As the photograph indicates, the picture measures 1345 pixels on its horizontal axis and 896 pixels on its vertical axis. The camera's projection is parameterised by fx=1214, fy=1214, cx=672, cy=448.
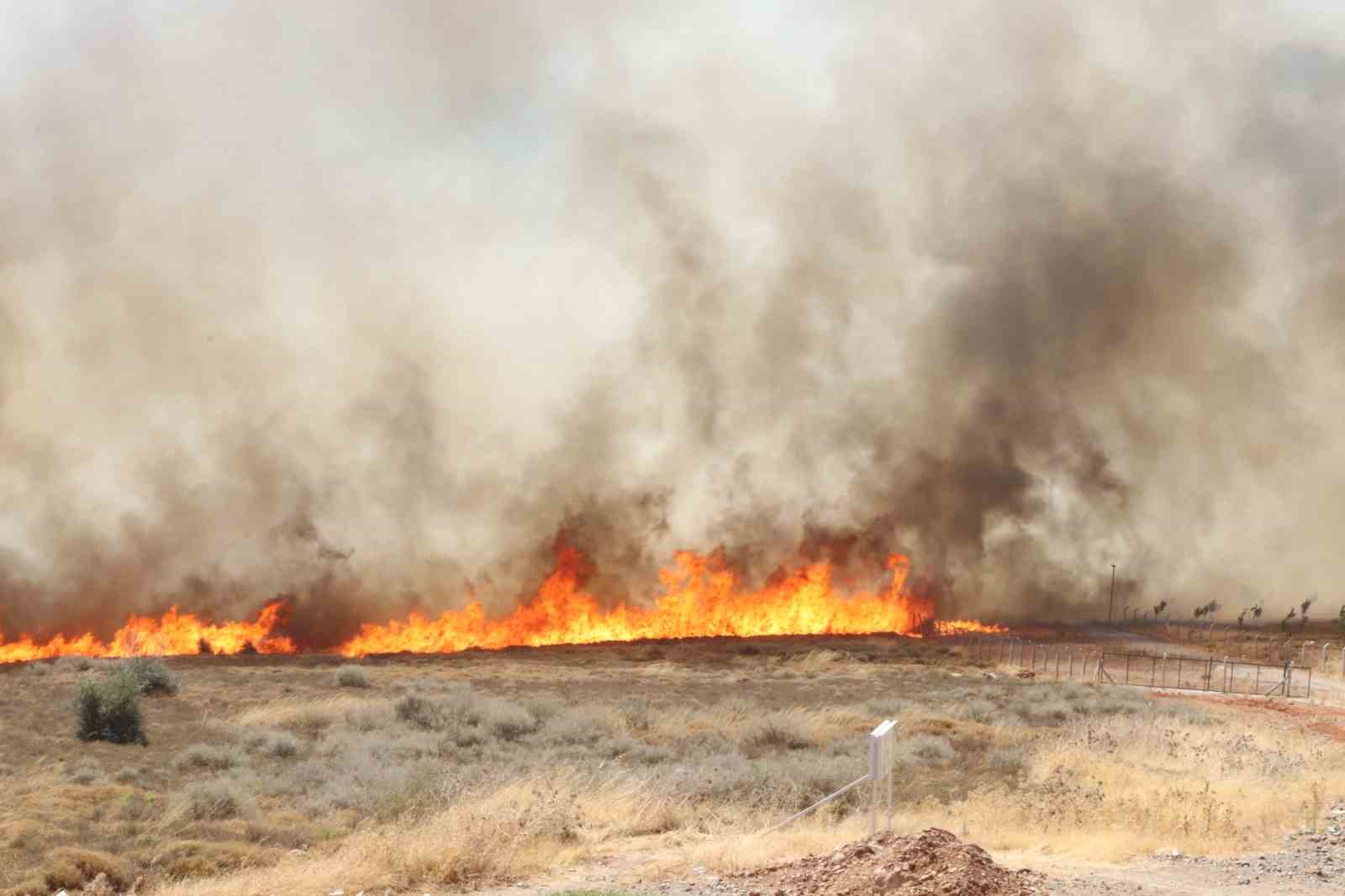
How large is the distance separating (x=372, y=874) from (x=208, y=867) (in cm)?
302

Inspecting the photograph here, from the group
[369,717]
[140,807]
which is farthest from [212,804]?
[369,717]

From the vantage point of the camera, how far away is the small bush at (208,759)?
26438 mm

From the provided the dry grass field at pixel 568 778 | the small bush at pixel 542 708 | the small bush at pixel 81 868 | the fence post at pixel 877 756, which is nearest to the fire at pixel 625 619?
the dry grass field at pixel 568 778

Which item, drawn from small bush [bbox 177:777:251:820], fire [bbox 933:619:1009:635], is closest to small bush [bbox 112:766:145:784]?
small bush [bbox 177:777:251:820]

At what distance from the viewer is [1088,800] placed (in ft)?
73.3

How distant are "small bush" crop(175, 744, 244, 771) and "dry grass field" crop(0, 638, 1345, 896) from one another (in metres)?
0.06

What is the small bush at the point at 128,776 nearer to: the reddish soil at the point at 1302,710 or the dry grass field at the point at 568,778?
the dry grass field at the point at 568,778

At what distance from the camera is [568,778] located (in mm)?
24078

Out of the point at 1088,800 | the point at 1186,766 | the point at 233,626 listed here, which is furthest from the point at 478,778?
the point at 233,626

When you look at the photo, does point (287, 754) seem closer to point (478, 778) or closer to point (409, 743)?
point (409, 743)

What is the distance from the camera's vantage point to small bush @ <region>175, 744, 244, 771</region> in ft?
86.7

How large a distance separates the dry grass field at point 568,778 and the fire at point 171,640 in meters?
22.7

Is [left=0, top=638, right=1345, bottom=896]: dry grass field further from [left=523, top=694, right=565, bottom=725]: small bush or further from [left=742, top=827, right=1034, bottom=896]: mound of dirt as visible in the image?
Result: [left=742, top=827, right=1034, bottom=896]: mound of dirt

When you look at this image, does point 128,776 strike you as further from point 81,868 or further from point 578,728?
point 578,728
